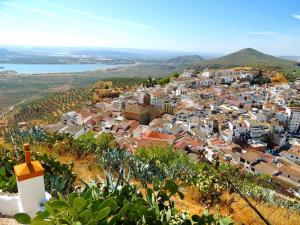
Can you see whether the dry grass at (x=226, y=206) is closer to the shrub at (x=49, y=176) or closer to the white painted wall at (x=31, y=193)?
the shrub at (x=49, y=176)

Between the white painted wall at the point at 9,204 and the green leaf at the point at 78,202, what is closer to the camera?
the green leaf at the point at 78,202

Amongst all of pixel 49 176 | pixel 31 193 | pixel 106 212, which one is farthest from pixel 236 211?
pixel 106 212

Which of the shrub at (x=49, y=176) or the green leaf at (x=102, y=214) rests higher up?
the green leaf at (x=102, y=214)

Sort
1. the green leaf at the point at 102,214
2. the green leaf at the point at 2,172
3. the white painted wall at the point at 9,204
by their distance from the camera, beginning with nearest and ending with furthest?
the green leaf at the point at 102,214, the white painted wall at the point at 9,204, the green leaf at the point at 2,172

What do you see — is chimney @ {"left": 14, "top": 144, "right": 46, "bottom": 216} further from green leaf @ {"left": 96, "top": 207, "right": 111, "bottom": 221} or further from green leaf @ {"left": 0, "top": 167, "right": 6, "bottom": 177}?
green leaf @ {"left": 96, "top": 207, "right": 111, "bottom": 221}

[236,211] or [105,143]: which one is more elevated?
[236,211]

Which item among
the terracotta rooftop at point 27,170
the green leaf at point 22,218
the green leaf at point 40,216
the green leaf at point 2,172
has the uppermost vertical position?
the green leaf at point 40,216

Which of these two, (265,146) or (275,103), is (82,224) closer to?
(265,146)

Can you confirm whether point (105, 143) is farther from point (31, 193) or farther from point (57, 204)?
point (57, 204)

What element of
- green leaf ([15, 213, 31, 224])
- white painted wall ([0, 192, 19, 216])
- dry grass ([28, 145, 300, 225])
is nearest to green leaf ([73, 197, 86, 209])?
green leaf ([15, 213, 31, 224])

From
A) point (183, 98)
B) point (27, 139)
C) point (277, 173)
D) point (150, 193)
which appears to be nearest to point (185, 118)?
point (183, 98)

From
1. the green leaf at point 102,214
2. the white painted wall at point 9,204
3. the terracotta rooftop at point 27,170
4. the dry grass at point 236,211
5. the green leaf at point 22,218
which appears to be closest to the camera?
the green leaf at point 102,214

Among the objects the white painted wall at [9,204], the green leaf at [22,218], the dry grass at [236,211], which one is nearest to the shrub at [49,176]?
the white painted wall at [9,204]

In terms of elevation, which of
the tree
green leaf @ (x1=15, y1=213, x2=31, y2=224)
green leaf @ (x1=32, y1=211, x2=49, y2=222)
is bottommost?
the tree
